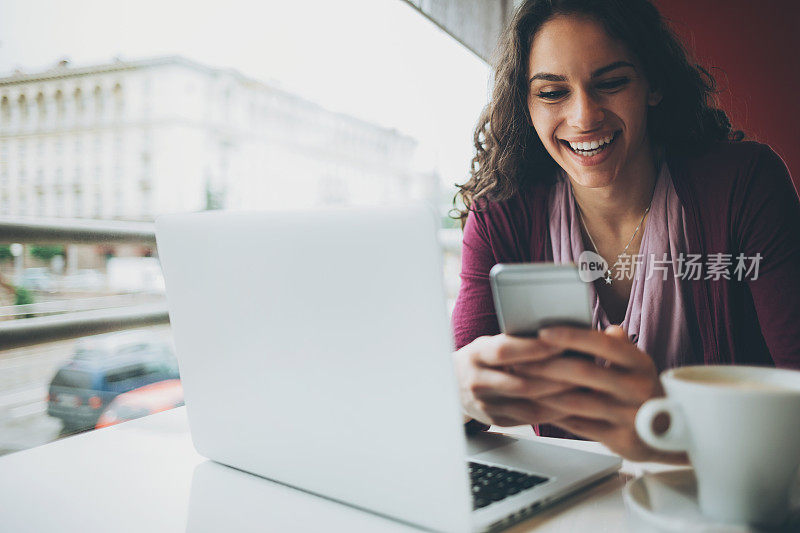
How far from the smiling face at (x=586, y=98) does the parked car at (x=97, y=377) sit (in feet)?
6.87

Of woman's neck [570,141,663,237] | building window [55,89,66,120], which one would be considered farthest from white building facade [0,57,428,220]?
woman's neck [570,141,663,237]

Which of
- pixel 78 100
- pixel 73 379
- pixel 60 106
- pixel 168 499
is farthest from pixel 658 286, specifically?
pixel 78 100

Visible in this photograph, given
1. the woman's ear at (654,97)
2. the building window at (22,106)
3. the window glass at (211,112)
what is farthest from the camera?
the window glass at (211,112)

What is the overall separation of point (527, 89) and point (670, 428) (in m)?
1.09

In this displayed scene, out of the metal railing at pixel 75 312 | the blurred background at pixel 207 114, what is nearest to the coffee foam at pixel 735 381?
the metal railing at pixel 75 312

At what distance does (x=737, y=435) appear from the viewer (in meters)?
0.37

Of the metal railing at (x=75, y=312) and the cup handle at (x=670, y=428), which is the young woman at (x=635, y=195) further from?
the cup handle at (x=670, y=428)

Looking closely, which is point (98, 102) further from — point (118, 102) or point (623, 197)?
point (623, 197)

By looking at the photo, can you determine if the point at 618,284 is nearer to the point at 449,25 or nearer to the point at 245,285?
the point at 245,285

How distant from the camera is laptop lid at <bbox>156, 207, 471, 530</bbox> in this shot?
45cm

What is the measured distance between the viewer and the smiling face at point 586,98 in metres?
1.17

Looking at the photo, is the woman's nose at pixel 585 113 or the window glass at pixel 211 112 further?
the window glass at pixel 211 112

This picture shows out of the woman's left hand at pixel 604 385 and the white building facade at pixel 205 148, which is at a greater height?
the white building facade at pixel 205 148

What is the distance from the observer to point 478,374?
537 millimetres
